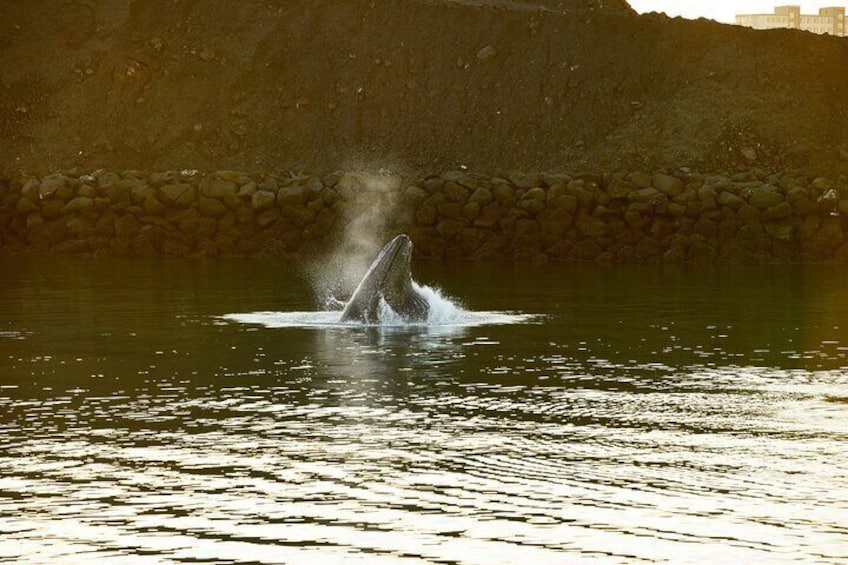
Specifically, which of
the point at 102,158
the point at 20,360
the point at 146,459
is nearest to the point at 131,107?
the point at 102,158

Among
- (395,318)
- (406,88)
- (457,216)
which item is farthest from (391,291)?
(406,88)

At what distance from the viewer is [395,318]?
3006 cm

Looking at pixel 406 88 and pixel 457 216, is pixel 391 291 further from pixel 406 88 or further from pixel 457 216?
pixel 406 88

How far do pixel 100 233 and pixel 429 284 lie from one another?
22243 millimetres

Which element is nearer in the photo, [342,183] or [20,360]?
[20,360]

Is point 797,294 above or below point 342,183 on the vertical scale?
below

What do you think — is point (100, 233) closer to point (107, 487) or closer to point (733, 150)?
point (733, 150)

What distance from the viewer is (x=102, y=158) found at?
79500 millimetres

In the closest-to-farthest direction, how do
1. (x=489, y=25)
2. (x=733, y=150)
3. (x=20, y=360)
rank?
(x=20, y=360) < (x=733, y=150) < (x=489, y=25)

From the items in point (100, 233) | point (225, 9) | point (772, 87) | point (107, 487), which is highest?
point (225, 9)

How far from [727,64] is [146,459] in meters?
69.1

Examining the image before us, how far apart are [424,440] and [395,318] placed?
1371 centimetres

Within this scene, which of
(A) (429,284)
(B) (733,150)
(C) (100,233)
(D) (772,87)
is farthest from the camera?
(D) (772,87)

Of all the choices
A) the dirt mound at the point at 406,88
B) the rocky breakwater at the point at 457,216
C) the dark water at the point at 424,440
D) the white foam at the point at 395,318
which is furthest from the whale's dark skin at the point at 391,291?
the dirt mound at the point at 406,88
